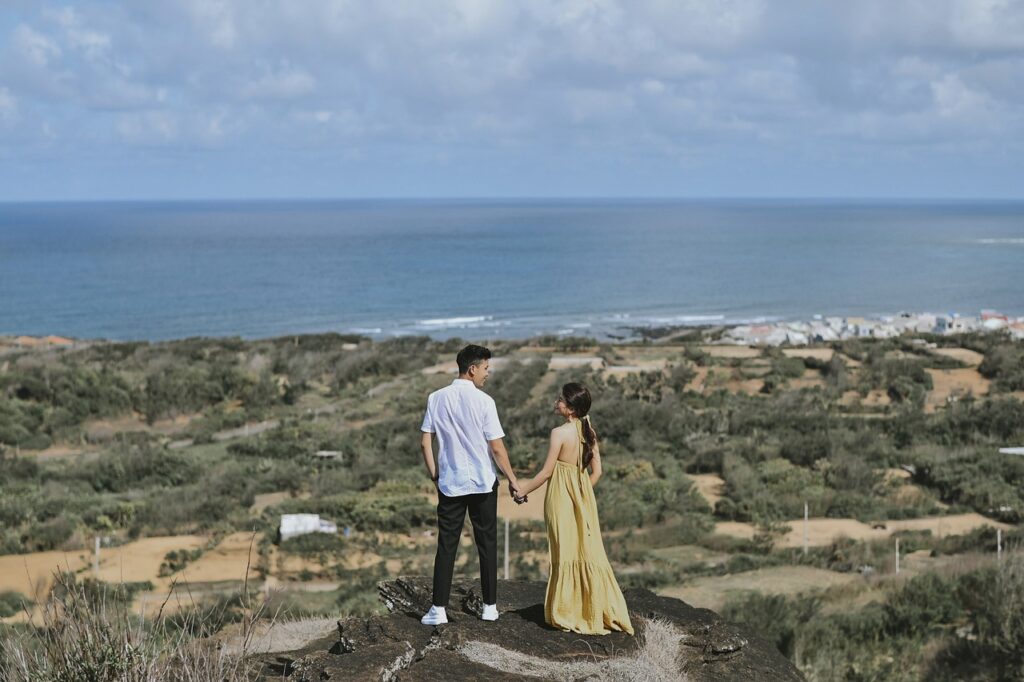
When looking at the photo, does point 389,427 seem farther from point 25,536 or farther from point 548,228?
point 548,228

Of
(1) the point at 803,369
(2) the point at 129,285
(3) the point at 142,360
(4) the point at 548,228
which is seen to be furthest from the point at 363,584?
(4) the point at 548,228

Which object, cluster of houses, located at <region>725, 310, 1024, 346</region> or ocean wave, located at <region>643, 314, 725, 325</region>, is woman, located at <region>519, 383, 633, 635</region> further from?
ocean wave, located at <region>643, 314, 725, 325</region>

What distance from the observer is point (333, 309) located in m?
71.2

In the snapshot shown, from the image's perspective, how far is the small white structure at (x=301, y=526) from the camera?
623 inches

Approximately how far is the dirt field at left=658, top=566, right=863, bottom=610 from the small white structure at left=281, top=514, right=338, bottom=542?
6028 mm

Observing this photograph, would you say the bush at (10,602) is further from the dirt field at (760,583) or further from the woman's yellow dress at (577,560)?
the woman's yellow dress at (577,560)

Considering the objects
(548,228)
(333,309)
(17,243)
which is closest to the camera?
(333,309)

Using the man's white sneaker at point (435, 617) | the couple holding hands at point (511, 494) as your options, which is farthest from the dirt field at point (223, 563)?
the couple holding hands at point (511, 494)

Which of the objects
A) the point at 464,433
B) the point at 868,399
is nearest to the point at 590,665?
the point at 464,433

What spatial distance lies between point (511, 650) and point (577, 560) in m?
0.71

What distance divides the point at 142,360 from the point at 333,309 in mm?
34765

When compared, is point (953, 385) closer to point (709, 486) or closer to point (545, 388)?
point (545, 388)

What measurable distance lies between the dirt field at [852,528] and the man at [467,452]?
35.1 ft

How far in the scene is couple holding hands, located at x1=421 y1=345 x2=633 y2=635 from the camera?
6.19 m
